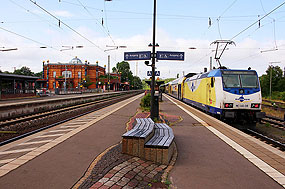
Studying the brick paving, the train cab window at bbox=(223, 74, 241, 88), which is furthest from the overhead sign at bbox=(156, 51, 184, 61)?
the brick paving

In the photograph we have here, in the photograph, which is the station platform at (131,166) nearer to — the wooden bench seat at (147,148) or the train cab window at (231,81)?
the wooden bench seat at (147,148)

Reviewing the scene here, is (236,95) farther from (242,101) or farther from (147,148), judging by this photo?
(147,148)

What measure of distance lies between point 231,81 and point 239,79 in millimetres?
481

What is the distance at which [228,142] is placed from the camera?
629 cm

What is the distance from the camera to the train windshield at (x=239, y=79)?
33.8 ft

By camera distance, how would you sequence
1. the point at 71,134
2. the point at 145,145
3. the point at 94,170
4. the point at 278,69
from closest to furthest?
the point at 94,170 < the point at 145,145 < the point at 71,134 < the point at 278,69

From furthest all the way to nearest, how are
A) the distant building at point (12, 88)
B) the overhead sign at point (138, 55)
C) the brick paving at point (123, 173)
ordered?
the distant building at point (12, 88) → the overhead sign at point (138, 55) → the brick paving at point (123, 173)

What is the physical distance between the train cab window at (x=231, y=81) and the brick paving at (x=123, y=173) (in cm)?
748

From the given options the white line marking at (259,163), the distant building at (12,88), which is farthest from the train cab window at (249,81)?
the distant building at (12,88)


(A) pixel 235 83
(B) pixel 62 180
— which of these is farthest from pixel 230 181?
(A) pixel 235 83

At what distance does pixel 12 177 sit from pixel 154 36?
325 inches

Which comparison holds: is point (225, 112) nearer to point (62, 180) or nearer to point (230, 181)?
point (230, 181)

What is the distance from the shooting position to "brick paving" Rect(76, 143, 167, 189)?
3271mm

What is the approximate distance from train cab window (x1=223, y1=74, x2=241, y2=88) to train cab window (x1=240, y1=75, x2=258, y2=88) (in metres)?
0.25
